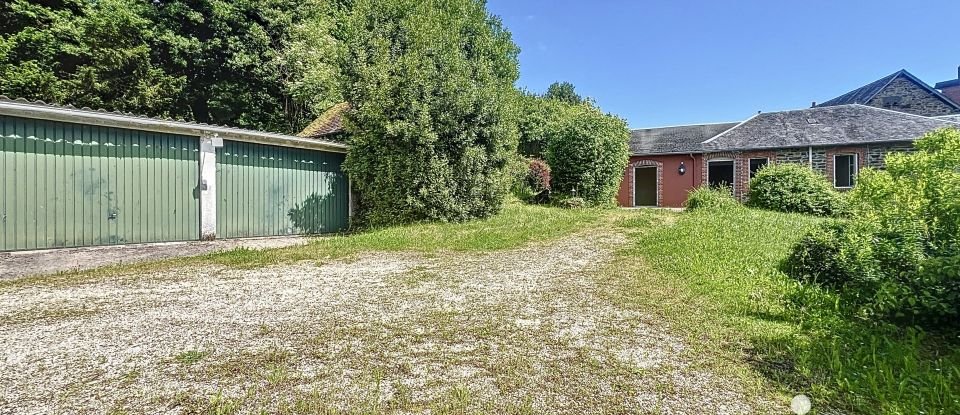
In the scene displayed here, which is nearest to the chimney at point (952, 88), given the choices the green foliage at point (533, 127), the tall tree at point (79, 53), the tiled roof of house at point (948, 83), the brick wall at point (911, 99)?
the tiled roof of house at point (948, 83)

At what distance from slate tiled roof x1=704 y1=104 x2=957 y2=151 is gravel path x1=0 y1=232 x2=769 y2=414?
51.6 ft

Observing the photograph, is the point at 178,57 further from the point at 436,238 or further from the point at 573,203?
the point at 573,203

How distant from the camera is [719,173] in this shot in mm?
18234

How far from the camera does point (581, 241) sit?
8.09m

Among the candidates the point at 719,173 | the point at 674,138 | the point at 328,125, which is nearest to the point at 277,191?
the point at 328,125

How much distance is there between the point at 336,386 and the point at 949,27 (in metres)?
20.7

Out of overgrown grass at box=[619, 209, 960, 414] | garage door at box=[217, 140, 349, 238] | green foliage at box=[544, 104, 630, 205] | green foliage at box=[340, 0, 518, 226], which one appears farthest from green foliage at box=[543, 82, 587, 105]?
overgrown grass at box=[619, 209, 960, 414]

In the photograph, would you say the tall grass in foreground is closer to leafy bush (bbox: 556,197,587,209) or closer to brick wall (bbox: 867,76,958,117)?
leafy bush (bbox: 556,197,587,209)

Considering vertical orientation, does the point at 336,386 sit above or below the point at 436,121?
below

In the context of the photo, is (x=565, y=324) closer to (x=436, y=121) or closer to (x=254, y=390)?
(x=254, y=390)

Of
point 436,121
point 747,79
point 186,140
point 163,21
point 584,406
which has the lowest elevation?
point 584,406

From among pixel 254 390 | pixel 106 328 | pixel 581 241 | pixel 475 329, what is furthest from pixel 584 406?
pixel 581 241

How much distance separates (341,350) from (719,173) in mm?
18973

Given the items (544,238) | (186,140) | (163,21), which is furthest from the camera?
(163,21)
